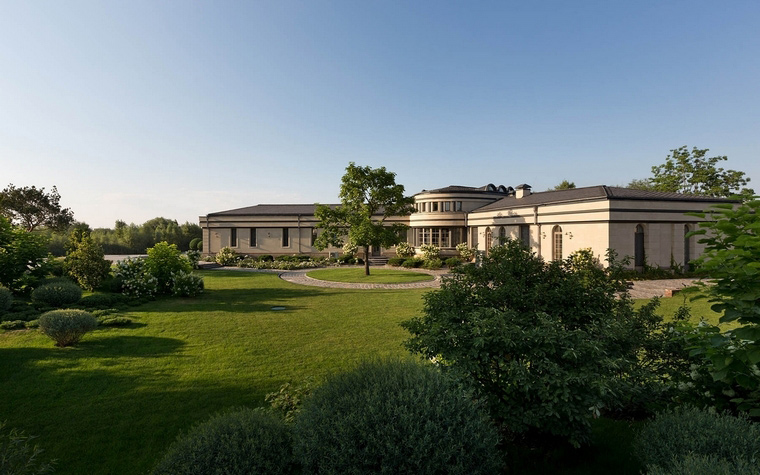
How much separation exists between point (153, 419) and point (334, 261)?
30.4 metres

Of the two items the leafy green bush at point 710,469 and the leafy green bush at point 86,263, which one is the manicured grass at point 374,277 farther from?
the leafy green bush at point 710,469

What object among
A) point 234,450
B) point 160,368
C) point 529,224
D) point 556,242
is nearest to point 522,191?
point 529,224

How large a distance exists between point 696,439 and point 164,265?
65.6 ft

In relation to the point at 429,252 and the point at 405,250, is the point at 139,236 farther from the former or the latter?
the point at 429,252

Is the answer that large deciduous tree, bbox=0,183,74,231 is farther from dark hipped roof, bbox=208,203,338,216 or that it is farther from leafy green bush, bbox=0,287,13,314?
leafy green bush, bbox=0,287,13,314

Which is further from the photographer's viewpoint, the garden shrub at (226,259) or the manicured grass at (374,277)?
the garden shrub at (226,259)

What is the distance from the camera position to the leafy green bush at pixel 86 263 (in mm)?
17812

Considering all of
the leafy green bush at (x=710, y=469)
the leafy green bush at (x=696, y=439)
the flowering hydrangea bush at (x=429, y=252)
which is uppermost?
the flowering hydrangea bush at (x=429, y=252)

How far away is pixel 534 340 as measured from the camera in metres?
3.94

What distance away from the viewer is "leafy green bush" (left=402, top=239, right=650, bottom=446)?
382cm

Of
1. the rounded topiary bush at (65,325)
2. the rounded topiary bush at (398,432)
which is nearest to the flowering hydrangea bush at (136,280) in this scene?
the rounded topiary bush at (65,325)

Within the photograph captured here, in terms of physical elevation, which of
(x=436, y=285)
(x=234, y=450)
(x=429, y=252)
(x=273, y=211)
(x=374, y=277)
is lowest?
(x=436, y=285)

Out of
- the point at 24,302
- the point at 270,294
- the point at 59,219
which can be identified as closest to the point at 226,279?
the point at 270,294

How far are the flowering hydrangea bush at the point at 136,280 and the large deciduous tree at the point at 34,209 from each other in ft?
101
